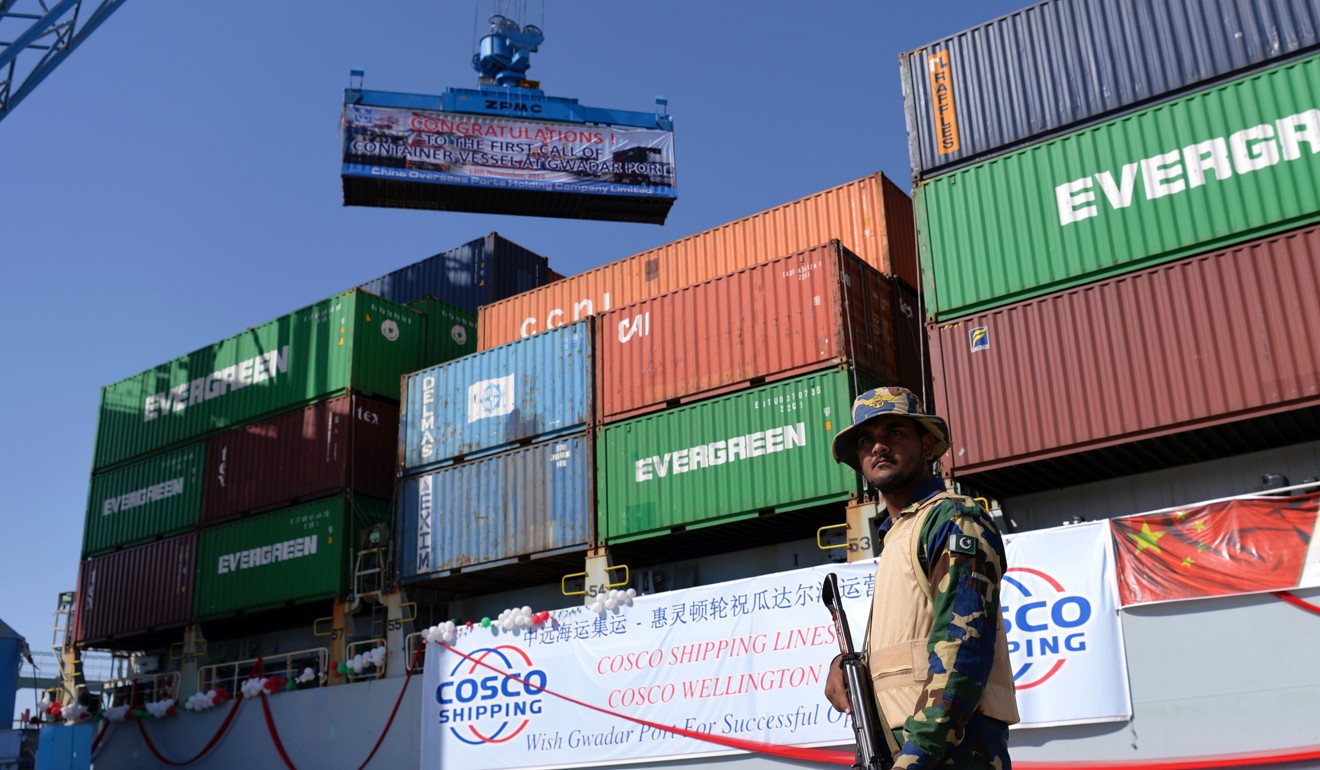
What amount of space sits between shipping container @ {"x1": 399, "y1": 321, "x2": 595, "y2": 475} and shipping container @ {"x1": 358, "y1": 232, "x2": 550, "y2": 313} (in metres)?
7.88

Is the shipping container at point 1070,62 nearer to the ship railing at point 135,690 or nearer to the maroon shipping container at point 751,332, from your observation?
the maroon shipping container at point 751,332

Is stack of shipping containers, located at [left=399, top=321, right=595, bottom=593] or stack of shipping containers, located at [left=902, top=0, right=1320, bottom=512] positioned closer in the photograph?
stack of shipping containers, located at [left=902, top=0, right=1320, bottom=512]

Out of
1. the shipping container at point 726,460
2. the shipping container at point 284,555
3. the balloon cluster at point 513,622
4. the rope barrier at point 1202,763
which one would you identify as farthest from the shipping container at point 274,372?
the rope barrier at point 1202,763

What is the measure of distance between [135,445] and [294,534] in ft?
25.2

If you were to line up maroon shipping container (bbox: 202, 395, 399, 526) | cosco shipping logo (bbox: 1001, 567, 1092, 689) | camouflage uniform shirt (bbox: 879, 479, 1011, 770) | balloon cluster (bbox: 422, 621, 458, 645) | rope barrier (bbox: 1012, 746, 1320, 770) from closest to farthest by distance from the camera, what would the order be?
camouflage uniform shirt (bbox: 879, 479, 1011, 770) → rope barrier (bbox: 1012, 746, 1320, 770) → cosco shipping logo (bbox: 1001, 567, 1092, 689) → balloon cluster (bbox: 422, 621, 458, 645) → maroon shipping container (bbox: 202, 395, 399, 526)

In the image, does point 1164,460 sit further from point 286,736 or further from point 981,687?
point 286,736

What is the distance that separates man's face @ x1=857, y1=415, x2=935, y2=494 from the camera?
365cm

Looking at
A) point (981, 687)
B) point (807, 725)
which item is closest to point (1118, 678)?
point (807, 725)

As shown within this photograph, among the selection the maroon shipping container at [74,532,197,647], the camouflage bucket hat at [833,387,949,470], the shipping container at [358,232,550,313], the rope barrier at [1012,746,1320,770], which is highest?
the shipping container at [358,232,550,313]

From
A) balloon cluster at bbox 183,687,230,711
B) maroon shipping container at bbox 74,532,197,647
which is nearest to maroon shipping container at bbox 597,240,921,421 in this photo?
balloon cluster at bbox 183,687,230,711

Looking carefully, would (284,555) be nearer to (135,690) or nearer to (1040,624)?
(135,690)

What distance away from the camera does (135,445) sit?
28000 millimetres

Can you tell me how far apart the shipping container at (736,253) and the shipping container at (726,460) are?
311 centimetres

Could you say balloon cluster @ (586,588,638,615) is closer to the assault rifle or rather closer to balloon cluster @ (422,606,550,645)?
balloon cluster @ (422,606,550,645)
